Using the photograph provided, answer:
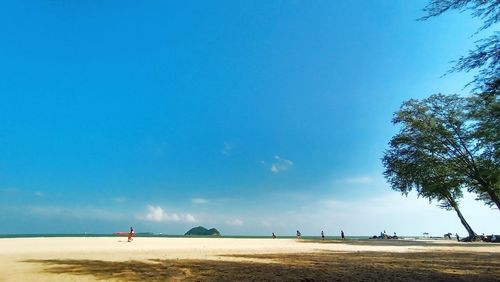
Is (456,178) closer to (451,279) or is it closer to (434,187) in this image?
(434,187)

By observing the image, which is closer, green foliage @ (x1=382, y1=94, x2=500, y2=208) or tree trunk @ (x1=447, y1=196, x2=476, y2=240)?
green foliage @ (x1=382, y1=94, x2=500, y2=208)

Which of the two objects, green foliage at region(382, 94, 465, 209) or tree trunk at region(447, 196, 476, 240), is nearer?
green foliage at region(382, 94, 465, 209)

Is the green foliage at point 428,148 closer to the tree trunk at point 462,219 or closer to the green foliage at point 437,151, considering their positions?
the green foliage at point 437,151

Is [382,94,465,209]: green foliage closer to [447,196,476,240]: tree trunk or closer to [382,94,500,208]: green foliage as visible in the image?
[382,94,500,208]: green foliage

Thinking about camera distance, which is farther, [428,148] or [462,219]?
[462,219]

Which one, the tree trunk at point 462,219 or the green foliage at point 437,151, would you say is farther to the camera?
the tree trunk at point 462,219

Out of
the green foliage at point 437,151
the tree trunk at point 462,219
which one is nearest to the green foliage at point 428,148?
the green foliage at point 437,151

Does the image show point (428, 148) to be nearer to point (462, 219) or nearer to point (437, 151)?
point (437, 151)

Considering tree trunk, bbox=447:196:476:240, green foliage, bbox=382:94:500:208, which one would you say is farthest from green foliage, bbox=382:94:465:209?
tree trunk, bbox=447:196:476:240

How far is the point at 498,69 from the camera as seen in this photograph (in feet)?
40.5

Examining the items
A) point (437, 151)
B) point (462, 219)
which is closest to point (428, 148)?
point (437, 151)

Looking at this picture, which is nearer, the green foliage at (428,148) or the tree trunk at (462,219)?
the green foliage at (428,148)

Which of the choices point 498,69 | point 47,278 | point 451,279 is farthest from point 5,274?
point 498,69

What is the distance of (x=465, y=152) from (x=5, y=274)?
43940 millimetres
